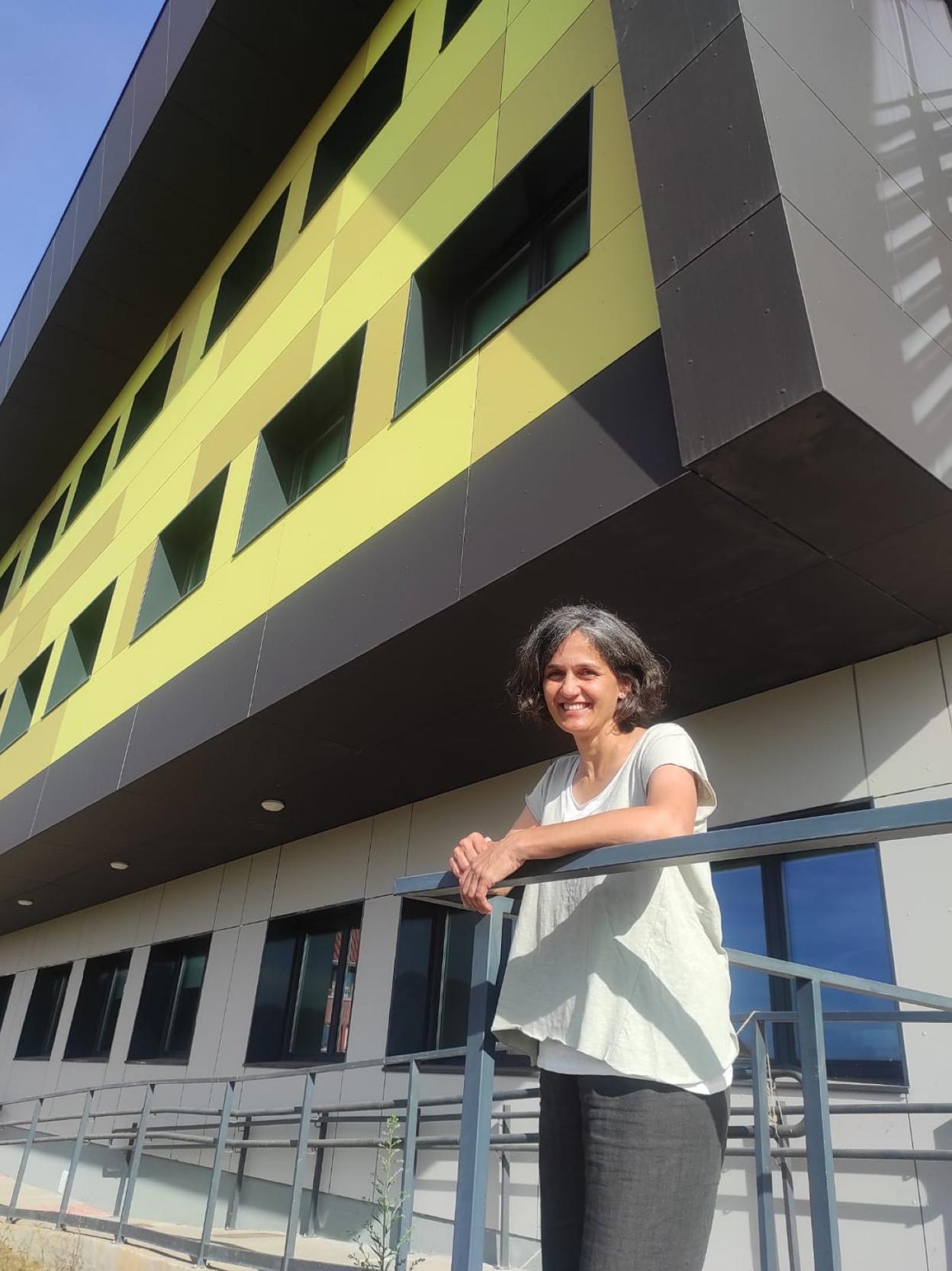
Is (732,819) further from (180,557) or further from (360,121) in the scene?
(360,121)

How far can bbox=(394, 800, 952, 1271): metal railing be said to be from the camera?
1329 millimetres

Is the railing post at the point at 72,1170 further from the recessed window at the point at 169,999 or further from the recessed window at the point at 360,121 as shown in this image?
the recessed window at the point at 360,121

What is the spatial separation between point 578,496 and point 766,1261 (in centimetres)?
281

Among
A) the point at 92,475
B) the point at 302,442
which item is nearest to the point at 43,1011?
the point at 92,475

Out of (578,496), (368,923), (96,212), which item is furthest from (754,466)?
(96,212)

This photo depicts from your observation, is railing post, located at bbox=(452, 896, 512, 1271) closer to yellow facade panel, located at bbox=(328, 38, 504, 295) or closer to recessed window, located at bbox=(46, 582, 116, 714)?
yellow facade panel, located at bbox=(328, 38, 504, 295)

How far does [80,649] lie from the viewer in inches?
463

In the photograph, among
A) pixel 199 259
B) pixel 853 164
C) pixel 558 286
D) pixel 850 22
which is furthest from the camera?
pixel 199 259

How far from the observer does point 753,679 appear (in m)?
5.19

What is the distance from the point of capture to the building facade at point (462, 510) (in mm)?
3764

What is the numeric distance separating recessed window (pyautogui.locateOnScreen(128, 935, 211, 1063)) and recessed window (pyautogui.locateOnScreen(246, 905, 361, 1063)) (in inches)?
59.1

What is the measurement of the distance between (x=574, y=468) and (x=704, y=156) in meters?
1.33

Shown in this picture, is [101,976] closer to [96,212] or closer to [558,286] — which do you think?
[96,212]

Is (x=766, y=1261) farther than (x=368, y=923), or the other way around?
(x=368, y=923)
